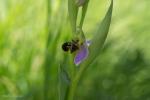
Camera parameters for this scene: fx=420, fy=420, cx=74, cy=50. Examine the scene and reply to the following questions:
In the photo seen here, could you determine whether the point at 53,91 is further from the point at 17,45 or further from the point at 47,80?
the point at 17,45

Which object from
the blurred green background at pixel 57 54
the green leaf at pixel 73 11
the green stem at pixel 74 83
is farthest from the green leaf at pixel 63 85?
the blurred green background at pixel 57 54

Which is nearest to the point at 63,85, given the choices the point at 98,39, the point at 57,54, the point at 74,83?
the point at 74,83

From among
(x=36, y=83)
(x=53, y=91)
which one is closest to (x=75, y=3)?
(x=53, y=91)

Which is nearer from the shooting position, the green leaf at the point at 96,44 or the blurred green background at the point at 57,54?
the green leaf at the point at 96,44

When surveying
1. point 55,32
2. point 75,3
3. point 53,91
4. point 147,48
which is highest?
point 75,3

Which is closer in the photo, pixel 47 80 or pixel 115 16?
pixel 47 80

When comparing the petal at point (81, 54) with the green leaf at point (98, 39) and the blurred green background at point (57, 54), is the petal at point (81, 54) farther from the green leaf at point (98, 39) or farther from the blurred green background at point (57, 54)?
the blurred green background at point (57, 54)

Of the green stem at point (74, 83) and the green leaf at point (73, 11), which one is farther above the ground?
the green leaf at point (73, 11)
